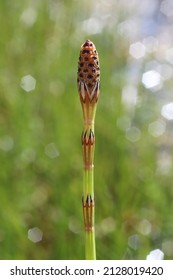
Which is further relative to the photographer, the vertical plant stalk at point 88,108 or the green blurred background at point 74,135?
the green blurred background at point 74,135

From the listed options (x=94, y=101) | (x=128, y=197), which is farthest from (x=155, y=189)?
(x=94, y=101)

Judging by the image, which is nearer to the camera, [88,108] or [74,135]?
[88,108]

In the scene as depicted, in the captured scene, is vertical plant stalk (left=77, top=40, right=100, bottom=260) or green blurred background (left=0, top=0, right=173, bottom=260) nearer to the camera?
vertical plant stalk (left=77, top=40, right=100, bottom=260)

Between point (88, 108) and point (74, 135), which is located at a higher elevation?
point (74, 135)

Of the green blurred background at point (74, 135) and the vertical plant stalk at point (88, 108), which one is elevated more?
the green blurred background at point (74, 135)

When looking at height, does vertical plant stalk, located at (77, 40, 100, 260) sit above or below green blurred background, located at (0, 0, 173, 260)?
below
